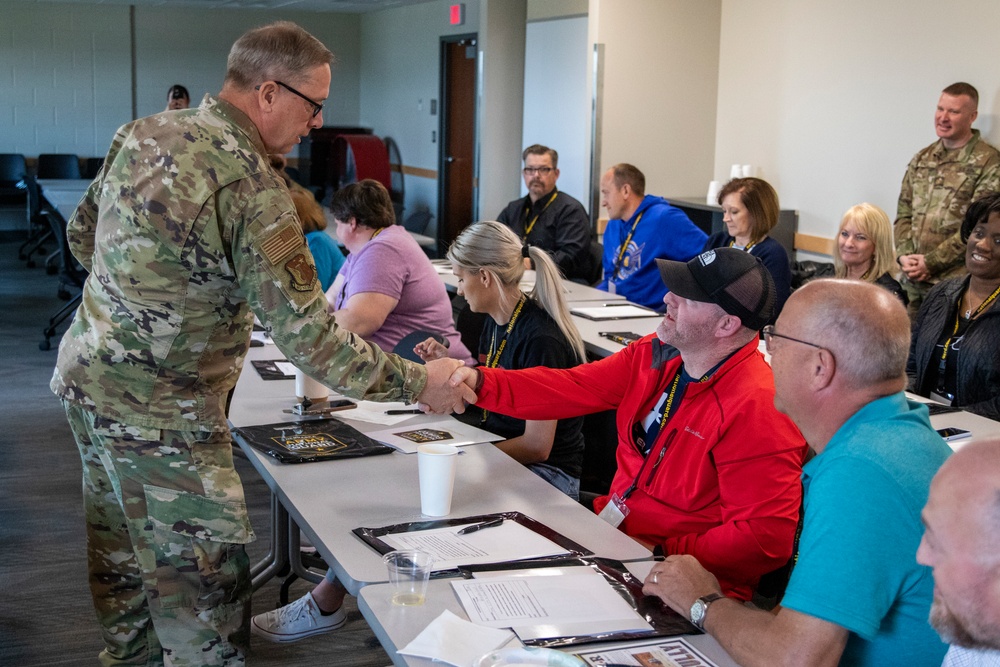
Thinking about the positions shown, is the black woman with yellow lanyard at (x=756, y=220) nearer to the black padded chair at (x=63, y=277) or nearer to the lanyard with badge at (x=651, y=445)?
the lanyard with badge at (x=651, y=445)

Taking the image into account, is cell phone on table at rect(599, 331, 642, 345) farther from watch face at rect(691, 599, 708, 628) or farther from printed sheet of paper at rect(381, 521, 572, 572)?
watch face at rect(691, 599, 708, 628)

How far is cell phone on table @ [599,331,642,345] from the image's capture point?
420cm

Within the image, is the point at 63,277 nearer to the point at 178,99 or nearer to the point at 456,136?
the point at 178,99

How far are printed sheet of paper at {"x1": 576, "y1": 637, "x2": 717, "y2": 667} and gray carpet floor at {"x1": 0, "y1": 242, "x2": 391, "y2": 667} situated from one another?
1.66m

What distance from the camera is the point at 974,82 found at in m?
5.77

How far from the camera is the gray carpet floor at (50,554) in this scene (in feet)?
10.3

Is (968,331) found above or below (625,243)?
below

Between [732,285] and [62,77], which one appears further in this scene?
[62,77]

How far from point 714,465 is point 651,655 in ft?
2.33

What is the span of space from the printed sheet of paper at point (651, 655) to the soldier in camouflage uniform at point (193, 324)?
3.12 feet

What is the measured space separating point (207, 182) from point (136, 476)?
638mm

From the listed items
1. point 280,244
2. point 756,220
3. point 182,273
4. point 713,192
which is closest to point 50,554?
point 182,273

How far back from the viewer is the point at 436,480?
216 cm

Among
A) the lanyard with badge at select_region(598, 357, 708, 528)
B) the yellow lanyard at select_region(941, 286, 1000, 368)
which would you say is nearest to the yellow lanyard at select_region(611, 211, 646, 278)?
the yellow lanyard at select_region(941, 286, 1000, 368)
